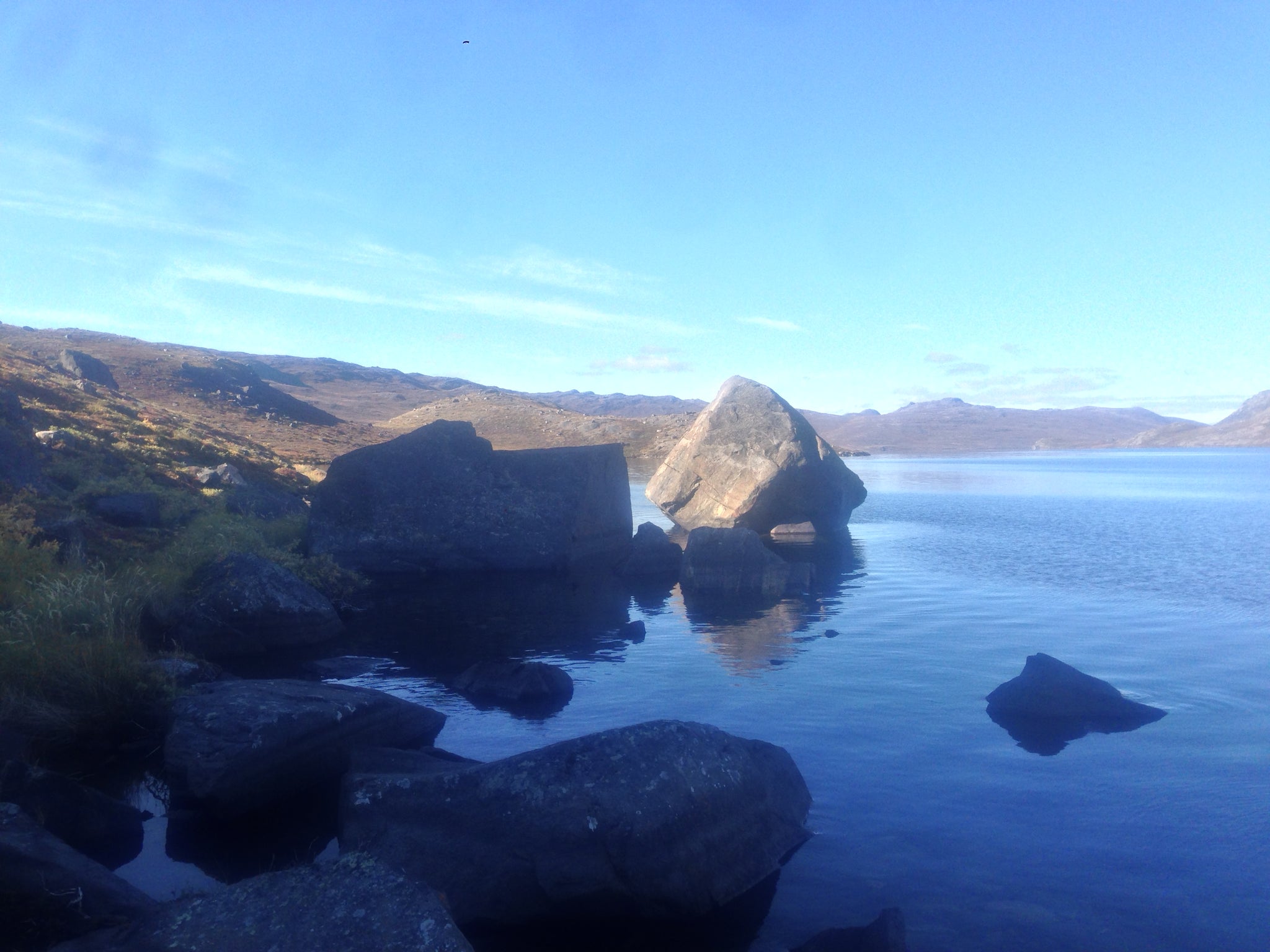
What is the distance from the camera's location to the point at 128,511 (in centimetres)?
1816

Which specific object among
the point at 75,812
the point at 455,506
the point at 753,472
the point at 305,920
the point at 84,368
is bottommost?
the point at 75,812

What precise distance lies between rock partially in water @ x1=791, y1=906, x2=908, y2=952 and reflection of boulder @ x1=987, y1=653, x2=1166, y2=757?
4924 millimetres

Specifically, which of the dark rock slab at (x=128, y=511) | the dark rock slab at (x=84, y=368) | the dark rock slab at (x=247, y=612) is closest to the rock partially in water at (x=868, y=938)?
the dark rock slab at (x=247, y=612)

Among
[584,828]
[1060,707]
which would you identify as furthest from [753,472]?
[584,828]

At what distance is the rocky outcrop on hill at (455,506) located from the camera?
20.3 metres

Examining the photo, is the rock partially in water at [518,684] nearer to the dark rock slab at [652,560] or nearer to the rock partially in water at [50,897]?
the rock partially in water at [50,897]

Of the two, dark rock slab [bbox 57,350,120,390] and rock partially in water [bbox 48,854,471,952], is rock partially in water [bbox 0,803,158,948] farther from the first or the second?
dark rock slab [bbox 57,350,120,390]

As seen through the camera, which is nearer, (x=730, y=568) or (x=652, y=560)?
(x=730, y=568)

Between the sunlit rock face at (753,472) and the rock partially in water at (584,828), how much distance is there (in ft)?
71.1

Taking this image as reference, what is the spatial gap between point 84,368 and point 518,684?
49776 mm

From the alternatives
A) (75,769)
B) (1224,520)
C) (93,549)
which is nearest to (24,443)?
(93,549)

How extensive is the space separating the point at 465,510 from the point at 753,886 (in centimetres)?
1542

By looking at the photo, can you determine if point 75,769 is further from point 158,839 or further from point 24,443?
point 24,443

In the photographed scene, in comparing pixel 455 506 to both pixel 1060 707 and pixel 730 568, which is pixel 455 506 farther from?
pixel 1060 707
